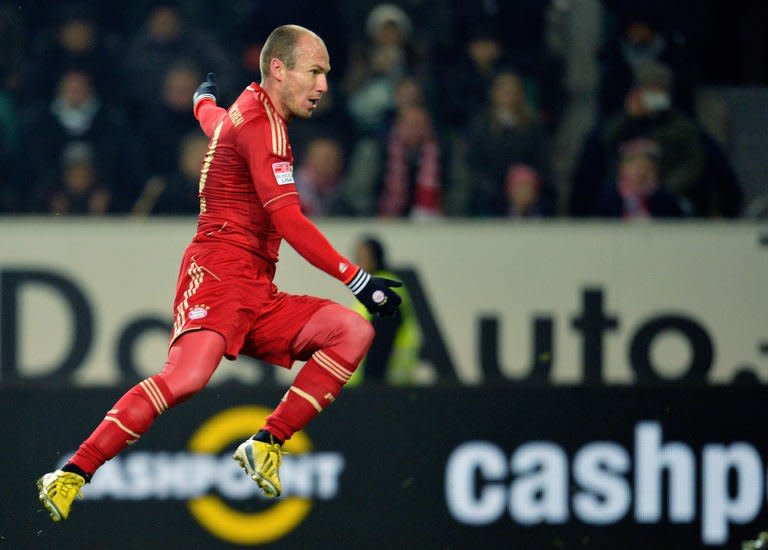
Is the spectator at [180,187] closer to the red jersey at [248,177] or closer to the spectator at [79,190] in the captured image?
the spectator at [79,190]

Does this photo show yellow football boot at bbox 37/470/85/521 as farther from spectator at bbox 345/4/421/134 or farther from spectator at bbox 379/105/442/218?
spectator at bbox 345/4/421/134

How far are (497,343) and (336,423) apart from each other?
4.04 feet

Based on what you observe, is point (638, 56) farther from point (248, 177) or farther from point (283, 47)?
point (248, 177)

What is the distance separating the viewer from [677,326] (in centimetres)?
960

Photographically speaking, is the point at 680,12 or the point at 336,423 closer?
the point at 336,423

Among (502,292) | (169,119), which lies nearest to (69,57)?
(169,119)

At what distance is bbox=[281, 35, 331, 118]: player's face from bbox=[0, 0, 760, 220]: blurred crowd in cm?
371

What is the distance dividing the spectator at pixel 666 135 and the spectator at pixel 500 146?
1.53 ft

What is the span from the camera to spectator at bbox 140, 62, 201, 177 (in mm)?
10508

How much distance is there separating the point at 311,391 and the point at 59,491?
3.52ft

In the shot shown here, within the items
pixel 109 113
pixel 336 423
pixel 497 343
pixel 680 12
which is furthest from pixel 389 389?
pixel 680 12

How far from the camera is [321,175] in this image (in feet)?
34.5

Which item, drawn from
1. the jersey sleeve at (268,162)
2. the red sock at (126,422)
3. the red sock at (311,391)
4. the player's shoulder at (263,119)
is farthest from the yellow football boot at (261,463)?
the player's shoulder at (263,119)

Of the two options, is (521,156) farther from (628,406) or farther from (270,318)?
(270,318)
